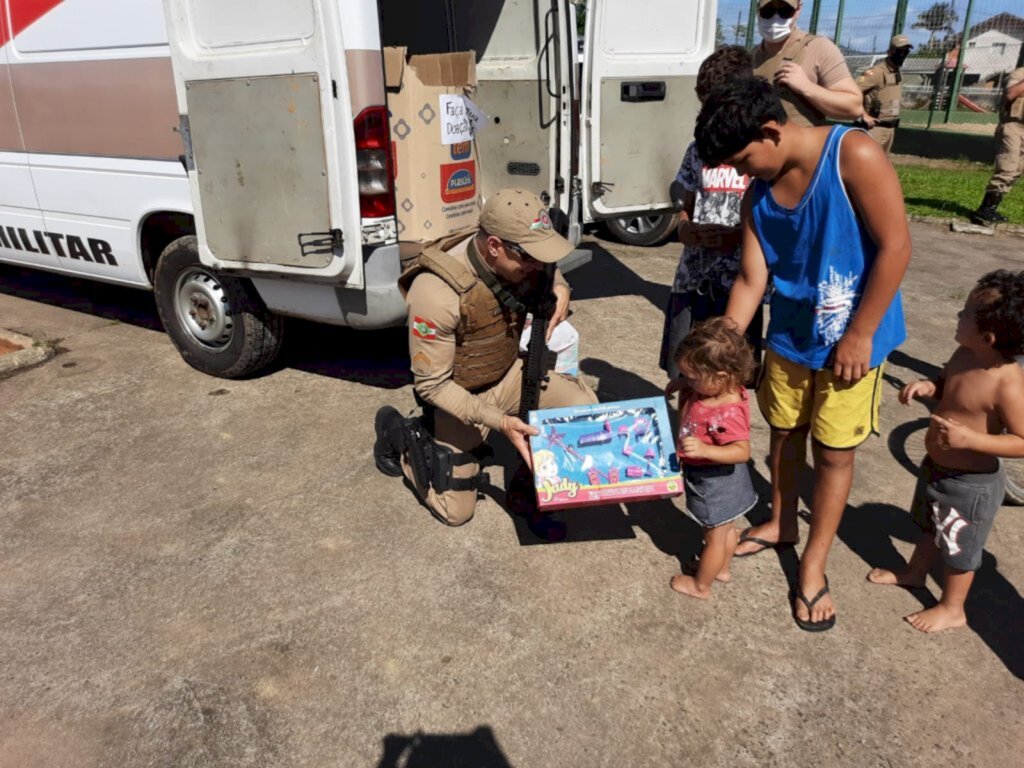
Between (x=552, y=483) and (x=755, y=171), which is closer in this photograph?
(x=755, y=171)

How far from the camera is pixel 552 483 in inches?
105

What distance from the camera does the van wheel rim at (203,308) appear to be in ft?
14.7

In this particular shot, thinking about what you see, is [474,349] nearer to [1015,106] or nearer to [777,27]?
[777,27]

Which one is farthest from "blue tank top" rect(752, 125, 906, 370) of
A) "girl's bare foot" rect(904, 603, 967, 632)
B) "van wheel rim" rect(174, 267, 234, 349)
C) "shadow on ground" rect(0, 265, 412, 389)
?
"van wheel rim" rect(174, 267, 234, 349)

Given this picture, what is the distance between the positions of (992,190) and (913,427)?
580 cm

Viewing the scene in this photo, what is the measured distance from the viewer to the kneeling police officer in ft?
8.93

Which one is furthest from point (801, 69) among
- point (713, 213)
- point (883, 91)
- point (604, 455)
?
point (883, 91)

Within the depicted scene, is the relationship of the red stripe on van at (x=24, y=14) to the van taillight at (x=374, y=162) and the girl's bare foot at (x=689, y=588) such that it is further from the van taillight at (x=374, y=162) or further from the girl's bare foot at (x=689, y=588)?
the girl's bare foot at (x=689, y=588)

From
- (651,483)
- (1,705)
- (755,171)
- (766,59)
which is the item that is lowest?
(1,705)

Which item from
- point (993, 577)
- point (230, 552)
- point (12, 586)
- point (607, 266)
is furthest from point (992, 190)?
point (12, 586)

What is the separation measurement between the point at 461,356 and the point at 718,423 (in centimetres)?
100

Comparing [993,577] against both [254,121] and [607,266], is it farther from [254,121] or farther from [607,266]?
[607,266]

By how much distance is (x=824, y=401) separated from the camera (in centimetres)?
253

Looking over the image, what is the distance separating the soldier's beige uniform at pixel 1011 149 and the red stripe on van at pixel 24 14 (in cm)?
872
